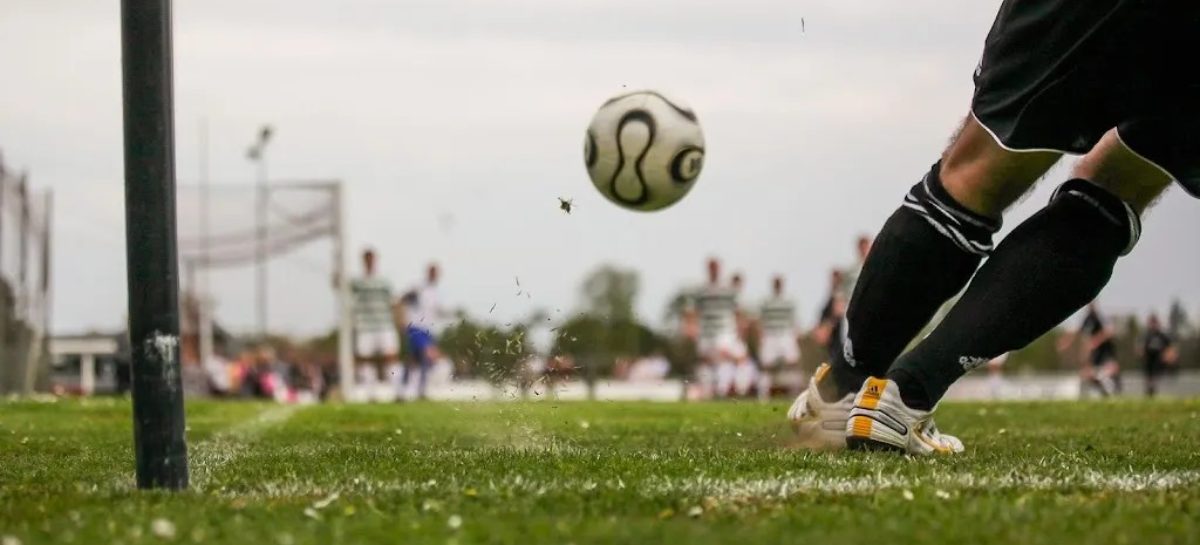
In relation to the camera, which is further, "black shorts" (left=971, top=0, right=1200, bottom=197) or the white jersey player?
the white jersey player

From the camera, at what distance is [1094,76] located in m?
4.14

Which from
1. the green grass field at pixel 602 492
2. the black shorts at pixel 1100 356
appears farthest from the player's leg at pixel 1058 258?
the black shorts at pixel 1100 356

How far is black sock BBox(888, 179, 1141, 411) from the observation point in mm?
4637

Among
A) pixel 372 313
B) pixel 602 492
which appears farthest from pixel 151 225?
pixel 372 313

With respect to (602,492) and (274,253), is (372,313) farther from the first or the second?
(602,492)

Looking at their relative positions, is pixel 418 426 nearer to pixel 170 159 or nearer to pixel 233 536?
pixel 170 159

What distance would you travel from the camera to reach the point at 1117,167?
4.59 meters

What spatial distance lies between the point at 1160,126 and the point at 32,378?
18.2 metres

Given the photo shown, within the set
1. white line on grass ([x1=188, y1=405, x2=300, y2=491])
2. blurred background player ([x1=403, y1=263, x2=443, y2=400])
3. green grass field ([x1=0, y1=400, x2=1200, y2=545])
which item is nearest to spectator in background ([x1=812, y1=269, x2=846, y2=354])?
blurred background player ([x1=403, y1=263, x2=443, y2=400])

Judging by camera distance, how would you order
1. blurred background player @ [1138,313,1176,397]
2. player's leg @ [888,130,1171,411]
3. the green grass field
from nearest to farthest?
the green grass field → player's leg @ [888,130,1171,411] → blurred background player @ [1138,313,1176,397]

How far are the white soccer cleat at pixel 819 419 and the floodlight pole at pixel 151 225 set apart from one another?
231 cm

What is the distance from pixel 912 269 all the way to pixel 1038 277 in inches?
14.7

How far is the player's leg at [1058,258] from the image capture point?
181 inches

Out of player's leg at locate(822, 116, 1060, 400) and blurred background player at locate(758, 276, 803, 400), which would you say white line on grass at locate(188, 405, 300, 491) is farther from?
blurred background player at locate(758, 276, 803, 400)
